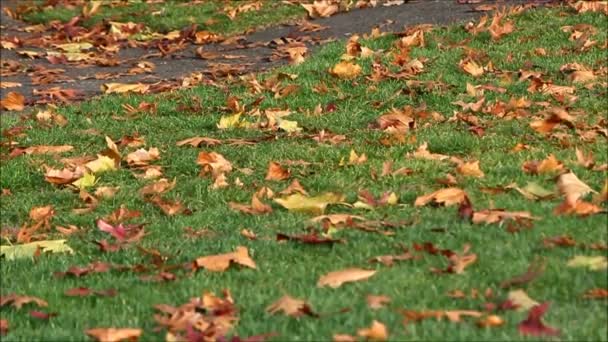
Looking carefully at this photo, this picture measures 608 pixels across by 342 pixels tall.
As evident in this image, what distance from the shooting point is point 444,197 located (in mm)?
5465

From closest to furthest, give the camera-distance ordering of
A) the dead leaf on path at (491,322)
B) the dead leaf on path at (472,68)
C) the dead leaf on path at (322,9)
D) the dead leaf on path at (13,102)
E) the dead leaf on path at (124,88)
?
the dead leaf on path at (491,322)
the dead leaf on path at (472,68)
the dead leaf on path at (13,102)
the dead leaf on path at (124,88)
the dead leaf on path at (322,9)

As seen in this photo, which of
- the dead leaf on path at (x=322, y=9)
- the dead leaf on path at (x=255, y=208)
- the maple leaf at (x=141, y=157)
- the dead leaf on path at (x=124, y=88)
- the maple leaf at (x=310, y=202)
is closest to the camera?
the maple leaf at (x=310, y=202)

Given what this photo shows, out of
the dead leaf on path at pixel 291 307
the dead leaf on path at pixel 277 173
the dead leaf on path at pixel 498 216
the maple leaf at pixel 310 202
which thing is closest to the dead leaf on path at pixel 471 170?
the maple leaf at pixel 310 202

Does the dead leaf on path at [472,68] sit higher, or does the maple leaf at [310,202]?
the maple leaf at [310,202]

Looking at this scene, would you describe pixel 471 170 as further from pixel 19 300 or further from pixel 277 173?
pixel 19 300

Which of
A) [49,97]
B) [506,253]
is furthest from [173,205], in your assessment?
[49,97]

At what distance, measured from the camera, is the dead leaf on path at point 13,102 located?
9853 mm

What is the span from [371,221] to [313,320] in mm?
1281

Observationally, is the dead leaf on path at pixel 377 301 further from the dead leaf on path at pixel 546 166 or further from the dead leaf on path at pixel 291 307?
the dead leaf on path at pixel 546 166

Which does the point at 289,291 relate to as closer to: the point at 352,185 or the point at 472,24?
the point at 352,185

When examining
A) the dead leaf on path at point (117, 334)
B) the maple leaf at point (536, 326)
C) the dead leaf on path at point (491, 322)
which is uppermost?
the maple leaf at point (536, 326)

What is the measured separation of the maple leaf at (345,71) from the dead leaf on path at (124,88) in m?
1.87

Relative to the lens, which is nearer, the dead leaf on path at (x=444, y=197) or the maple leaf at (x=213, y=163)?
the dead leaf on path at (x=444, y=197)

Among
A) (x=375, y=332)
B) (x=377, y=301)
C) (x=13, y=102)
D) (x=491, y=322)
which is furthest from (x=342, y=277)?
(x=13, y=102)
